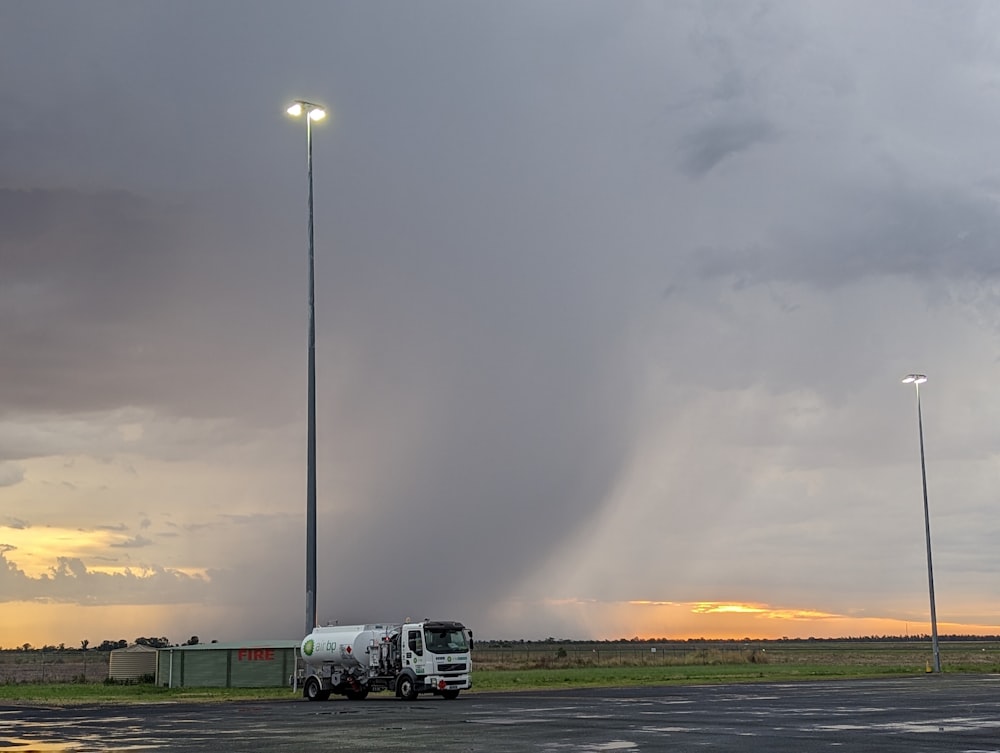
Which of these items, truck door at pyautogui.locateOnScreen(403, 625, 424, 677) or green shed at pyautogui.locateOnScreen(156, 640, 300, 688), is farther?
green shed at pyautogui.locateOnScreen(156, 640, 300, 688)

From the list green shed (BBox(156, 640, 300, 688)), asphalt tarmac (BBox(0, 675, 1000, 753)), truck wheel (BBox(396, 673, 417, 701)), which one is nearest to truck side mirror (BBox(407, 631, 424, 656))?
truck wheel (BBox(396, 673, 417, 701))

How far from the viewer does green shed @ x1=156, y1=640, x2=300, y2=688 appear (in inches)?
2254

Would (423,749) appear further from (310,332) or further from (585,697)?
(310,332)

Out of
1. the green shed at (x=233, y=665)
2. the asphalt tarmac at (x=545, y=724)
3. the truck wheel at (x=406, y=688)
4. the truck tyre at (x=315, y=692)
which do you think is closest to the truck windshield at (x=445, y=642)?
the truck wheel at (x=406, y=688)

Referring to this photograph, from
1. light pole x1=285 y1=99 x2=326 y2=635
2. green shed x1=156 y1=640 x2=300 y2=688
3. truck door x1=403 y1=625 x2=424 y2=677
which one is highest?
light pole x1=285 y1=99 x2=326 y2=635

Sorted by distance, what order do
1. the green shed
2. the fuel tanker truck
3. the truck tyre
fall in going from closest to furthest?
the fuel tanker truck < the truck tyre < the green shed

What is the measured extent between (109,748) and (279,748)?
328cm

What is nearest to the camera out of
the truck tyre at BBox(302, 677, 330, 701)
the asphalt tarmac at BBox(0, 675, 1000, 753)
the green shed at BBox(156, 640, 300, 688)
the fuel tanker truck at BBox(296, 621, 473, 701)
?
the asphalt tarmac at BBox(0, 675, 1000, 753)

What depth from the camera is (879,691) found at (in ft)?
142

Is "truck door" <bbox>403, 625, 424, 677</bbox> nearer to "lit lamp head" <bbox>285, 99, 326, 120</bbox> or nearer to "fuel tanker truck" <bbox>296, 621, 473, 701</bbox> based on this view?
"fuel tanker truck" <bbox>296, 621, 473, 701</bbox>

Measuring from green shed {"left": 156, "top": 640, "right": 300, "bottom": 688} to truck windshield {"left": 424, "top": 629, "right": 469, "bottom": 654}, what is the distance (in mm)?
16640

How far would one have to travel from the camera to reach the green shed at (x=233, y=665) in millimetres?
57250

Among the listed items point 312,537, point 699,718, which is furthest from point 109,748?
point 312,537

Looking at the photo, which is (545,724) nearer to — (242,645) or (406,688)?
(406,688)
